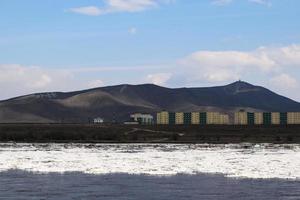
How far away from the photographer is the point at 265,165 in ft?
116

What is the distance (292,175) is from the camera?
2945cm

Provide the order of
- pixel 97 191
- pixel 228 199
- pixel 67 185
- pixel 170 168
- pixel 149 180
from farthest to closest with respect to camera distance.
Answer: pixel 170 168
pixel 149 180
pixel 67 185
pixel 97 191
pixel 228 199

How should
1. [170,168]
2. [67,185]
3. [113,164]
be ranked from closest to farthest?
[67,185], [170,168], [113,164]

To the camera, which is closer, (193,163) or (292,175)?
(292,175)

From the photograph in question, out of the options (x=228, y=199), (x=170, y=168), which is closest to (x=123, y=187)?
(x=228, y=199)

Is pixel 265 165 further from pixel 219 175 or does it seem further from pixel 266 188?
pixel 266 188

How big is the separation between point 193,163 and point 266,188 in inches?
513

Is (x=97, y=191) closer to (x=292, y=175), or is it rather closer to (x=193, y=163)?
(x=292, y=175)

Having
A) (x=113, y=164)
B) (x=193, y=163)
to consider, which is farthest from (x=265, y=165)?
(x=113, y=164)

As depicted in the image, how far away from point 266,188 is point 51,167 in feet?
47.7

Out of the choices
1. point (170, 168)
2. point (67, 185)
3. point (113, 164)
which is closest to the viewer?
point (67, 185)

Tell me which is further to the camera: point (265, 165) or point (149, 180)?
point (265, 165)

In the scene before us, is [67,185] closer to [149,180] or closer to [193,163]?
[149,180]

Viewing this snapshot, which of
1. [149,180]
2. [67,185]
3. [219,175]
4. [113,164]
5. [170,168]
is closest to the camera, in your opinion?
[67,185]
